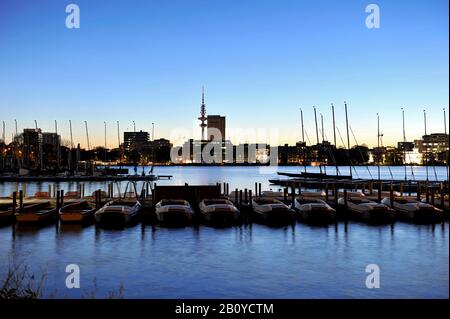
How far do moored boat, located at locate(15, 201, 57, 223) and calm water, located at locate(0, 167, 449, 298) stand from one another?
133 cm

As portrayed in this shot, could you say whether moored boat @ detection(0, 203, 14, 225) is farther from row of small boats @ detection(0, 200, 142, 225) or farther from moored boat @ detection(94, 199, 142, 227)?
moored boat @ detection(94, 199, 142, 227)

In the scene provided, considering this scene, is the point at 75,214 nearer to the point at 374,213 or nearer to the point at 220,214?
the point at 220,214

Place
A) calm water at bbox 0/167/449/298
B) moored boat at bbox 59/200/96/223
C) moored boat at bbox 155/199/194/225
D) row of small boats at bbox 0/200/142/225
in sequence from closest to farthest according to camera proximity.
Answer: calm water at bbox 0/167/449/298
row of small boats at bbox 0/200/142/225
moored boat at bbox 155/199/194/225
moored boat at bbox 59/200/96/223

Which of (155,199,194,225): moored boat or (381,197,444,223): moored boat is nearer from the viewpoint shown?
(155,199,194,225): moored boat

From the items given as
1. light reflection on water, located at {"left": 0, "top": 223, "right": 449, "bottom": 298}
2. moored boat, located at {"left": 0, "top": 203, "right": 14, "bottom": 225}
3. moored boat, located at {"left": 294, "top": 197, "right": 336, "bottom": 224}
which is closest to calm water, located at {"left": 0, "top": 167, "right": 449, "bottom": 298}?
light reflection on water, located at {"left": 0, "top": 223, "right": 449, "bottom": 298}

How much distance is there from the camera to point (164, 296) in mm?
19406

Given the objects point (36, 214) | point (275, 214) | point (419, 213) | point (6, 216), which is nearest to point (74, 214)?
point (36, 214)

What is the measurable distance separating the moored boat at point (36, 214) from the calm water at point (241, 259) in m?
1.33

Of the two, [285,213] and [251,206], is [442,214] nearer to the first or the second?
[285,213]

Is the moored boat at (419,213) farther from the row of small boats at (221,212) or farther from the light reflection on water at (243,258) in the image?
the light reflection on water at (243,258)

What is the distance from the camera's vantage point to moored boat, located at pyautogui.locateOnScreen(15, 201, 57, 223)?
34.9 meters

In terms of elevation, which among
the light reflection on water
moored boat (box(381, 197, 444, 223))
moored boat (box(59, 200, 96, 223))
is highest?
moored boat (box(59, 200, 96, 223))

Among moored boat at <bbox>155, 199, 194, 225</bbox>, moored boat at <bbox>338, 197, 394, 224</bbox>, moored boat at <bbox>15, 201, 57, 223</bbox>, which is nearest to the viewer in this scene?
moored boat at <bbox>15, 201, 57, 223</bbox>
